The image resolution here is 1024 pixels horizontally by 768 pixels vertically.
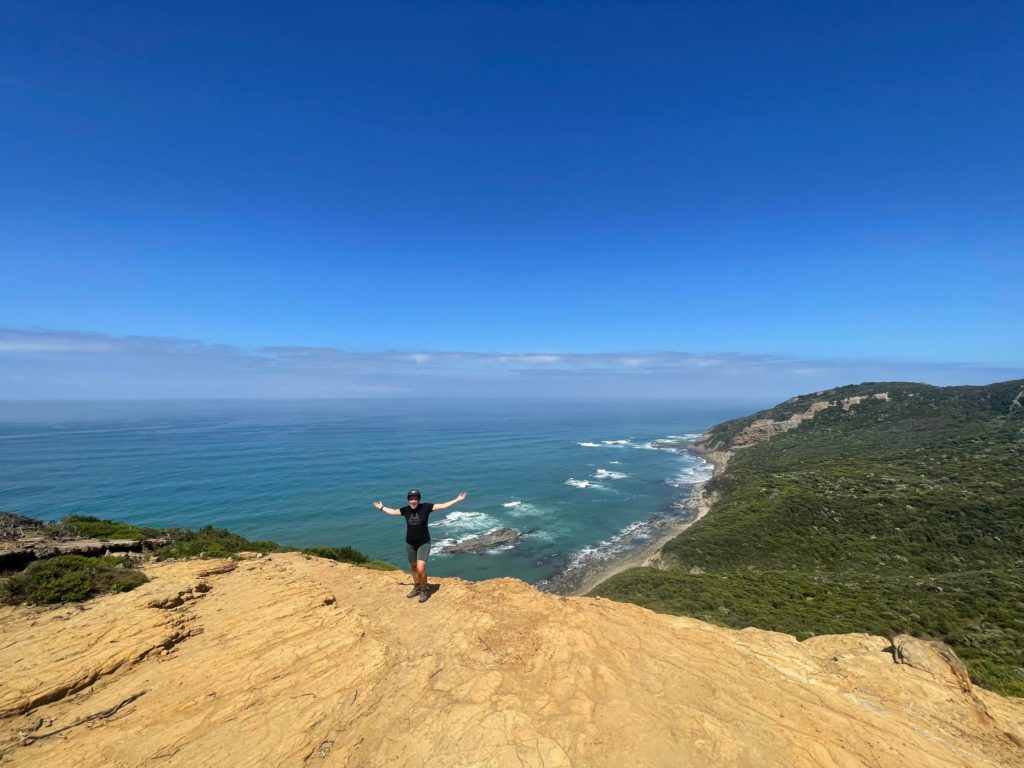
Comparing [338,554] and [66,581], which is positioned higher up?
[66,581]

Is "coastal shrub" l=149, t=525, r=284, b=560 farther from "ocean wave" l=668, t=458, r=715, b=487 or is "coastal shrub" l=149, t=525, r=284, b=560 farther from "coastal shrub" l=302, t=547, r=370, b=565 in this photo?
"ocean wave" l=668, t=458, r=715, b=487

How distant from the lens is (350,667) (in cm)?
753

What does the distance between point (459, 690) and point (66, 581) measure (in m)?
11.6

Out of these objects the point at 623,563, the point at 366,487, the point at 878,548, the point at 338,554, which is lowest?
the point at 623,563

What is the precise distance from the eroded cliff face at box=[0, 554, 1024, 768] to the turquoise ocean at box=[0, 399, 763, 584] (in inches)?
1330

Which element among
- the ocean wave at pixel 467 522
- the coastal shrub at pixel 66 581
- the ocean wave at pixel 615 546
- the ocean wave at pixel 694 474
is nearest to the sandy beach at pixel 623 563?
the ocean wave at pixel 615 546

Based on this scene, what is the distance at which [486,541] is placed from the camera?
49.0 meters

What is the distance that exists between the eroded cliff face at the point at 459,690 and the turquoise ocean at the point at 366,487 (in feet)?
111

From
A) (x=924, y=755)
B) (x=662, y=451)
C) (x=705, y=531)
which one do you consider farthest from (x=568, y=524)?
(x=662, y=451)

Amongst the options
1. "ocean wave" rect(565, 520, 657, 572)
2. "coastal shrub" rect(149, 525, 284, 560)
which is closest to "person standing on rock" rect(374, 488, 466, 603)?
"coastal shrub" rect(149, 525, 284, 560)

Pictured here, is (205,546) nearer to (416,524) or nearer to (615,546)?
(416,524)

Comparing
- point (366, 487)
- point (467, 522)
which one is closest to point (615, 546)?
point (467, 522)

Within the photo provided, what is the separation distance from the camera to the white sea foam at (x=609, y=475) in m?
81.9

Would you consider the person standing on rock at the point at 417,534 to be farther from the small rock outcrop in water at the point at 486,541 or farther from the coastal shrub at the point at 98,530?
the small rock outcrop in water at the point at 486,541
